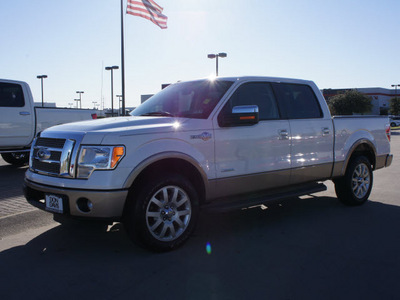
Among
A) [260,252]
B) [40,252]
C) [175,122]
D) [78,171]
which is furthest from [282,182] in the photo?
[40,252]

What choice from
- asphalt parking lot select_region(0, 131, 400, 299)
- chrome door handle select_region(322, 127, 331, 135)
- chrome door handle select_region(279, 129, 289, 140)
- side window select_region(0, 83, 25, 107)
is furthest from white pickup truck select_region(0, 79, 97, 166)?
chrome door handle select_region(322, 127, 331, 135)

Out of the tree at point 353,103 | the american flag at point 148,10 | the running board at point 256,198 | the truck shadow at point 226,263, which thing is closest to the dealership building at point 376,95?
the tree at point 353,103

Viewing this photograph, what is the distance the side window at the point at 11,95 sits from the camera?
9.45m

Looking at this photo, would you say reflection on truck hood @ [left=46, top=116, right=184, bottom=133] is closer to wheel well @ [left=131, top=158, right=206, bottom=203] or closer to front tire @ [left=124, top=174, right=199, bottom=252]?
wheel well @ [left=131, top=158, right=206, bottom=203]

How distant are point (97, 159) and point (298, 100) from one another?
3.15m

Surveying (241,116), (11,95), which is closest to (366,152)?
(241,116)

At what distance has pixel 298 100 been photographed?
17.8 feet

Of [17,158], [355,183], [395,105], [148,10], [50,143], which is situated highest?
[148,10]

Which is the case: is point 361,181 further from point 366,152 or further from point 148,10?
point 148,10

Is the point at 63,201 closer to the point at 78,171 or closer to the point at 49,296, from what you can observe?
the point at 78,171

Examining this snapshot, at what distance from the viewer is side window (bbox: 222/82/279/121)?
467 centimetres

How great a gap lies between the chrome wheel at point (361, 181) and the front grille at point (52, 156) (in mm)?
4317

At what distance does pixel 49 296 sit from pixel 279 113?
3.48 m

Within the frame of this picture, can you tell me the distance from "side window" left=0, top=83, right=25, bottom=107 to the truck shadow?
6.14 meters
